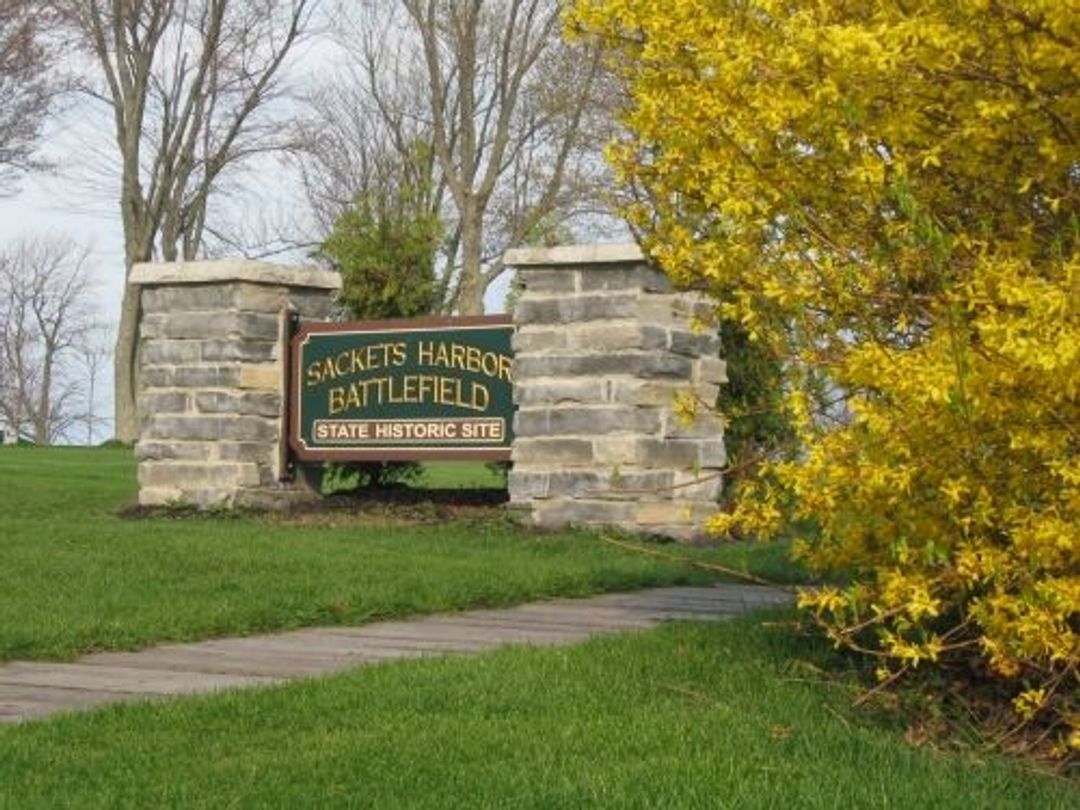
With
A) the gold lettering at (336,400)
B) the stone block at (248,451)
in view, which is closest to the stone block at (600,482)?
the gold lettering at (336,400)

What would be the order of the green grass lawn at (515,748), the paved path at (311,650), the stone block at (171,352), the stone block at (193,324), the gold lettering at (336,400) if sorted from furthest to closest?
1. the stone block at (171,352)
2. the stone block at (193,324)
3. the gold lettering at (336,400)
4. the paved path at (311,650)
5. the green grass lawn at (515,748)

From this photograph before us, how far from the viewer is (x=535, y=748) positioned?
15.4ft

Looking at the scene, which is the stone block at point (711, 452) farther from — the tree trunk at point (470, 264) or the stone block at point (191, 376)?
the tree trunk at point (470, 264)

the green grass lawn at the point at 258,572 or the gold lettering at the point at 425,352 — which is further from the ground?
the gold lettering at the point at 425,352

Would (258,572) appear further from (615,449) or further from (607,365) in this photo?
(607,365)

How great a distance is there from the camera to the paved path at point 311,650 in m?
5.93

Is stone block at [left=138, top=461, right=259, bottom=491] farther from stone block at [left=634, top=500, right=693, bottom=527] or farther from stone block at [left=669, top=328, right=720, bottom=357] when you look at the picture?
stone block at [left=669, top=328, right=720, bottom=357]

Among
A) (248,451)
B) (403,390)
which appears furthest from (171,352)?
(403,390)

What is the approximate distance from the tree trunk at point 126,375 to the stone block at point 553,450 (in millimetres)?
21111

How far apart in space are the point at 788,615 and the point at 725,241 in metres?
2.34

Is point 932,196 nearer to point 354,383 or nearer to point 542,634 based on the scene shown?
point 542,634

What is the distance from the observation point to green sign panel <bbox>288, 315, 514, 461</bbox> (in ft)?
42.4

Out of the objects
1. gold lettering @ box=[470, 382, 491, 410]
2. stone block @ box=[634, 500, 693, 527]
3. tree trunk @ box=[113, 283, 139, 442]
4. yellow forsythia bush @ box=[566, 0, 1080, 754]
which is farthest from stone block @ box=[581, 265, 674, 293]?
tree trunk @ box=[113, 283, 139, 442]

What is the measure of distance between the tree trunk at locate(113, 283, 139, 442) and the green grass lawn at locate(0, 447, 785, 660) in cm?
1912
